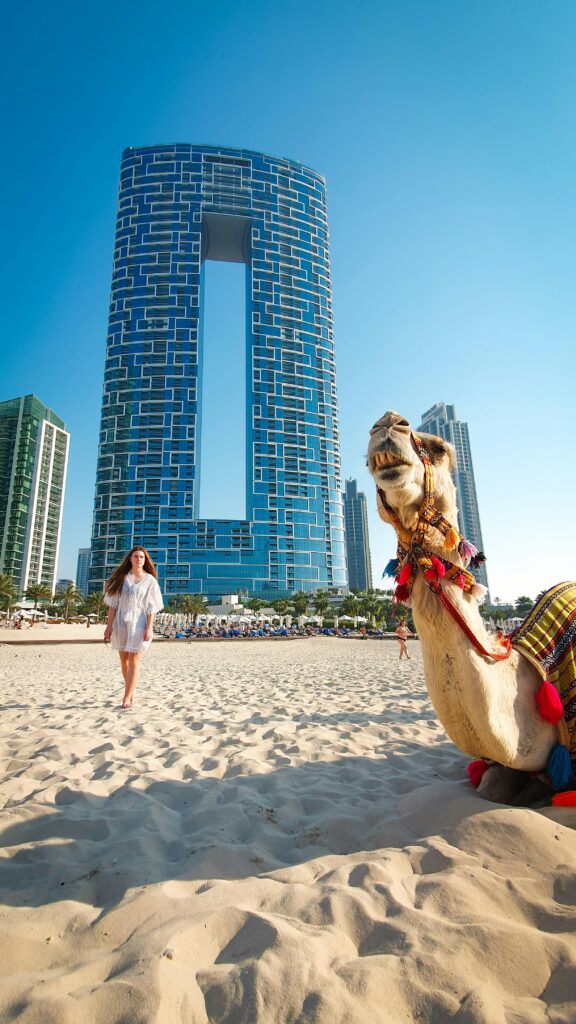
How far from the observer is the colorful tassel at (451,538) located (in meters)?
2.25

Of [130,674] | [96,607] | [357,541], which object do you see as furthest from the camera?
[357,541]

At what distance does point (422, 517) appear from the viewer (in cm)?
221

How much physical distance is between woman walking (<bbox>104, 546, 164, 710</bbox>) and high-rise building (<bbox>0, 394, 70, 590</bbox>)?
415 feet

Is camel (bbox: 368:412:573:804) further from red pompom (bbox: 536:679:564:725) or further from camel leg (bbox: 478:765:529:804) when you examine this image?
camel leg (bbox: 478:765:529:804)

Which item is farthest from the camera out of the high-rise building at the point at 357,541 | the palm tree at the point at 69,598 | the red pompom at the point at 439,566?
the high-rise building at the point at 357,541

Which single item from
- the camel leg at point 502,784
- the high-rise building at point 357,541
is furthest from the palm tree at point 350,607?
the high-rise building at point 357,541

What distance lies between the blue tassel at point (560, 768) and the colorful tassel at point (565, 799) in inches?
1.7

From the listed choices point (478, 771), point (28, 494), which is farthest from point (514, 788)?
point (28, 494)

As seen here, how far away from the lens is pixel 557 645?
2.72 meters

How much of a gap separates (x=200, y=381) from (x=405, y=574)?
12392 centimetres

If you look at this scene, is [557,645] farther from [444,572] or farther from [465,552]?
[444,572]

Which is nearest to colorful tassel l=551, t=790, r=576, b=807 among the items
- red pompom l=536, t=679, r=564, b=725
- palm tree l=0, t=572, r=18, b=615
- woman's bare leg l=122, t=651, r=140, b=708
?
red pompom l=536, t=679, r=564, b=725

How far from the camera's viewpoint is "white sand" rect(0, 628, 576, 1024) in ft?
4.45

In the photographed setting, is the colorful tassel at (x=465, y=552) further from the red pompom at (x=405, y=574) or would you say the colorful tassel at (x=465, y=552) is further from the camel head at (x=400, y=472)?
the red pompom at (x=405, y=574)
